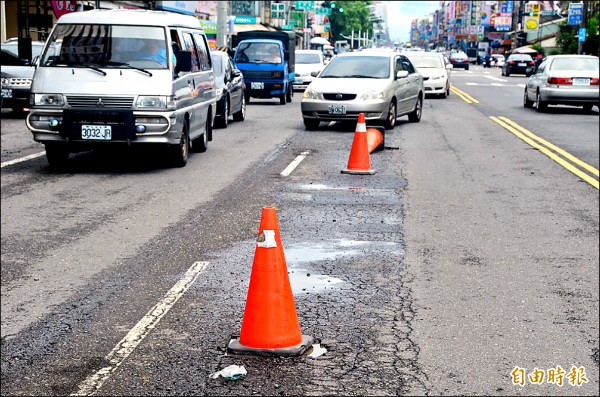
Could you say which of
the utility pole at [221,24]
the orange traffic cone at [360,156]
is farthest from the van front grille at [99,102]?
the utility pole at [221,24]

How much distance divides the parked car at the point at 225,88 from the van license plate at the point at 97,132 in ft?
22.8

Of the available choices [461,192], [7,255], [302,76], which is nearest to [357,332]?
[7,255]

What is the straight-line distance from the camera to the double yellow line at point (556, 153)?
13.8 m

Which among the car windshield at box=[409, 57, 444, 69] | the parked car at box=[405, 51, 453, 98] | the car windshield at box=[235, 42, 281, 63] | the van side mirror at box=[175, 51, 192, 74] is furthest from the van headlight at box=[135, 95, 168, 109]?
the car windshield at box=[409, 57, 444, 69]

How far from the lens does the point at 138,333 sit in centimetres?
577

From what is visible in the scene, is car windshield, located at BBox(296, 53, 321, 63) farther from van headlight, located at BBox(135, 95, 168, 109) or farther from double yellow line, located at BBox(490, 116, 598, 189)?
van headlight, located at BBox(135, 95, 168, 109)

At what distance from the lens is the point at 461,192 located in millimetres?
11781

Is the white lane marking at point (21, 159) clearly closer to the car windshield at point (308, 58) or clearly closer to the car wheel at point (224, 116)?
the car wheel at point (224, 116)

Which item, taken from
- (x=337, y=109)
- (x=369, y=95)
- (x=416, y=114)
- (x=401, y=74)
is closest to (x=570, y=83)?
(x=416, y=114)

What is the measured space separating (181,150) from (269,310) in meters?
8.43

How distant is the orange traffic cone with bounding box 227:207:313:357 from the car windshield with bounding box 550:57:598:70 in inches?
916

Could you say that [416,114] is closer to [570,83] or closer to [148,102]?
[570,83]

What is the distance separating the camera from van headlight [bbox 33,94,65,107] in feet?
42.3

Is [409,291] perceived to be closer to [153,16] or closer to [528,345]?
[528,345]
